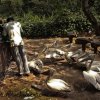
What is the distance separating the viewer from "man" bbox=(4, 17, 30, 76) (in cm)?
969

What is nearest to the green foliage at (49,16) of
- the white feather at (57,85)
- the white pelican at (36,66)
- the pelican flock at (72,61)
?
the pelican flock at (72,61)

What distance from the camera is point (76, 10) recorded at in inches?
796

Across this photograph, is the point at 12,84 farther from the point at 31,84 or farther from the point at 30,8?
the point at 30,8

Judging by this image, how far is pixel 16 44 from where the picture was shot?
970cm

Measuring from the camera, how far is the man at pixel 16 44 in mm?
9688

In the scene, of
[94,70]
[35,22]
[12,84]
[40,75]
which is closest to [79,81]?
[94,70]

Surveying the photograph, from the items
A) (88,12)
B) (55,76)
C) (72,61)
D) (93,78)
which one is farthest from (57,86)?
(88,12)

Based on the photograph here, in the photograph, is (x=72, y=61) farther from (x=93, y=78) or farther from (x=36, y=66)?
(x=93, y=78)

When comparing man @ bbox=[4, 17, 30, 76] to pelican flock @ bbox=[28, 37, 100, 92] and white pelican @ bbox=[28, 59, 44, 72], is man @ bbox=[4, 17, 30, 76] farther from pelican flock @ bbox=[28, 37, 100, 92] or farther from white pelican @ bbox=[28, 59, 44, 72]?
pelican flock @ bbox=[28, 37, 100, 92]

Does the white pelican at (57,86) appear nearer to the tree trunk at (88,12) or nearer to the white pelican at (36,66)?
the white pelican at (36,66)

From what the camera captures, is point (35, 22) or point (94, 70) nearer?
point (94, 70)

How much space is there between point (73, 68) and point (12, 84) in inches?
92.2

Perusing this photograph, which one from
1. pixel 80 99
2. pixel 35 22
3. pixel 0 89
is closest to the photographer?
pixel 80 99

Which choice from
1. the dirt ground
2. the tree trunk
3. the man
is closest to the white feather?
the dirt ground
